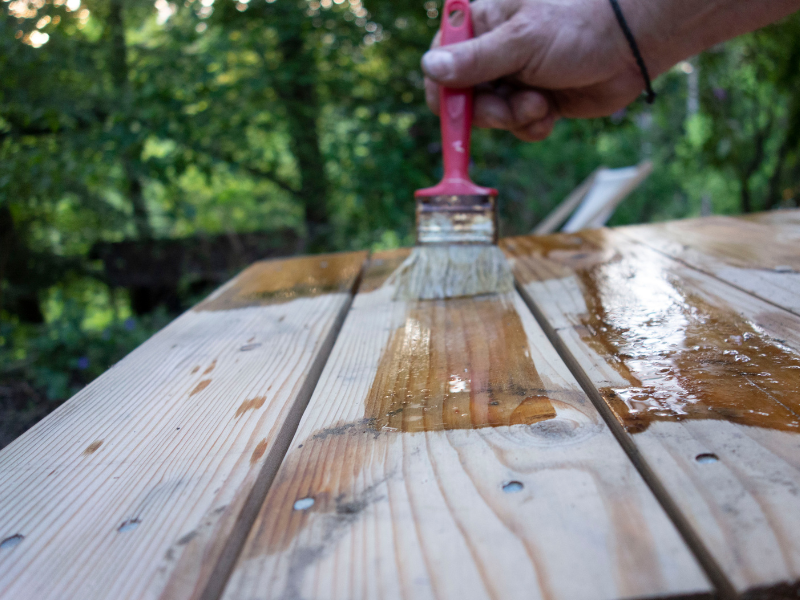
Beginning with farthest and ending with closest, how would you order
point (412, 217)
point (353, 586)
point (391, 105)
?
point (412, 217) < point (391, 105) < point (353, 586)

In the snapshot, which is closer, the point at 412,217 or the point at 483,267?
the point at 483,267

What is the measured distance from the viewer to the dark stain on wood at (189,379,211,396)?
752mm

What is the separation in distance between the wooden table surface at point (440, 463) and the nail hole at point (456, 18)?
2.99 feet

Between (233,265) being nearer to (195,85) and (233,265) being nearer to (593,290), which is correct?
(195,85)

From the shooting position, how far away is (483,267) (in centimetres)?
122

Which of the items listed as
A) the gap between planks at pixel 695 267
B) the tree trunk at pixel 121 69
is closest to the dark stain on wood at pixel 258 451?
the gap between planks at pixel 695 267

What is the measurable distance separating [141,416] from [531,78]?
1.41 metres

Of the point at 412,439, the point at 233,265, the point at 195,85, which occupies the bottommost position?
the point at 233,265

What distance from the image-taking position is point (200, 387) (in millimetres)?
769

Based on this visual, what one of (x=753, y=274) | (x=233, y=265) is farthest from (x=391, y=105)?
(x=753, y=274)

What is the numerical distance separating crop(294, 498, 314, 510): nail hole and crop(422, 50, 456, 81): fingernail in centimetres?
124

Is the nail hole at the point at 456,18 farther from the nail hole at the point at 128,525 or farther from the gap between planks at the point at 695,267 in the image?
the nail hole at the point at 128,525

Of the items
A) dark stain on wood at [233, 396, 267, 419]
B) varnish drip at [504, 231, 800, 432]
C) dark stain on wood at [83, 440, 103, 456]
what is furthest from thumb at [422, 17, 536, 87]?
dark stain on wood at [83, 440, 103, 456]

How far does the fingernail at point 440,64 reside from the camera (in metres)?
1.45
